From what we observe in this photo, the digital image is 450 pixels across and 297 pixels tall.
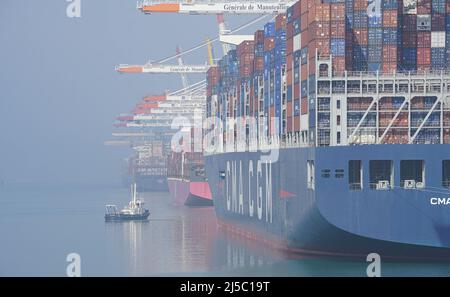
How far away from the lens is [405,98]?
43.8 m

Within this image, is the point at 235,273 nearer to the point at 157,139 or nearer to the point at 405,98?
the point at 405,98

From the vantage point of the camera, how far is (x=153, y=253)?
52781 millimetres

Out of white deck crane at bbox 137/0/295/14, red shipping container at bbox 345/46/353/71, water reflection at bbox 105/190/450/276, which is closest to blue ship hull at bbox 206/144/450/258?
water reflection at bbox 105/190/450/276

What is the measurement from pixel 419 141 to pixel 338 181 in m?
3.39

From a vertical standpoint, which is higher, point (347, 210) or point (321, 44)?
point (321, 44)

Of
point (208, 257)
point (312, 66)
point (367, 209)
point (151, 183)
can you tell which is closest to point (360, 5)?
point (312, 66)

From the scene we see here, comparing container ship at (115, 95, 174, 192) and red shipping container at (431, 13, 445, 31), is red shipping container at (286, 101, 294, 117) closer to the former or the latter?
red shipping container at (431, 13, 445, 31)

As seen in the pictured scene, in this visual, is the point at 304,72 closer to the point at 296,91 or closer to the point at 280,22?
the point at 296,91

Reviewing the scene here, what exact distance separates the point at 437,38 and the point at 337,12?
3949 millimetres

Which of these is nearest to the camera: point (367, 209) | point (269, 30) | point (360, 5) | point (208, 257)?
point (367, 209)

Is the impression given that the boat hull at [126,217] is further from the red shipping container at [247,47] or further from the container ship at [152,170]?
the container ship at [152,170]

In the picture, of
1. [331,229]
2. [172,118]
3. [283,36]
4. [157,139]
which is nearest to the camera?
[331,229]

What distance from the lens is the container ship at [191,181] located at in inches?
3804
